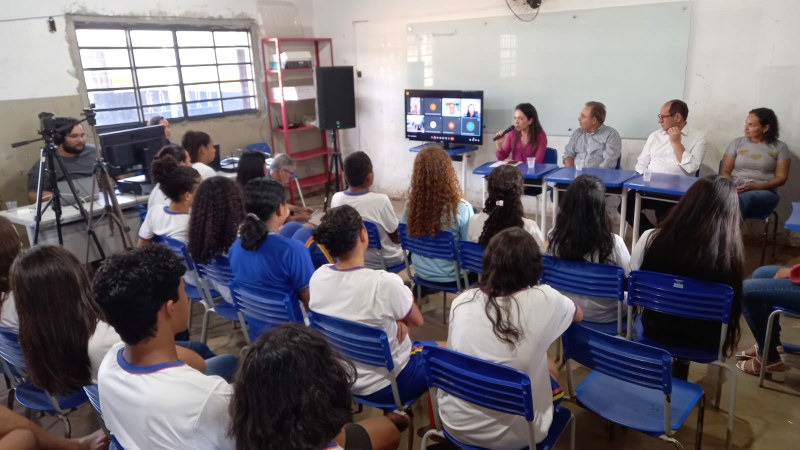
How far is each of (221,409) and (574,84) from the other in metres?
5.13

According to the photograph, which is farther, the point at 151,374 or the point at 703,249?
the point at 703,249

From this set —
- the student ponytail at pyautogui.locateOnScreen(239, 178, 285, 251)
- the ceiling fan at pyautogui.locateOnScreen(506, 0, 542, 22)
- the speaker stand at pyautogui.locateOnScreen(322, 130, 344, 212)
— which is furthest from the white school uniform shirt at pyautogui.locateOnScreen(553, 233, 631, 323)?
the speaker stand at pyautogui.locateOnScreen(322, 130, 344, 212)

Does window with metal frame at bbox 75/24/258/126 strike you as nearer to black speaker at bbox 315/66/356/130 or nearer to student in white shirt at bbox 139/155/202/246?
black speaker at bbox 315/66/356/130

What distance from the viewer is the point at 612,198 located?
16.8 ft

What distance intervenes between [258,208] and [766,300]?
252 cm

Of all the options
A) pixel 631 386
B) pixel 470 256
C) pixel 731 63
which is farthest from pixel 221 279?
pixel 731 63

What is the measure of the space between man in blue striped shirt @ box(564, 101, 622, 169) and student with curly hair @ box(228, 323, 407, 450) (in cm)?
Answer: 439

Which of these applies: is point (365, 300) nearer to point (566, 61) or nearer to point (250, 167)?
point (250, 167)

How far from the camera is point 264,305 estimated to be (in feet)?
7.70

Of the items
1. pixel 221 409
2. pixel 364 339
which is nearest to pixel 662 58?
pixel 364 339

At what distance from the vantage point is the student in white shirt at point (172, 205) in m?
3.17

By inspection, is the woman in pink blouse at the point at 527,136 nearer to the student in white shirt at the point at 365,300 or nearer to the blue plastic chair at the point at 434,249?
the blue plastic chair at the point at 434,249

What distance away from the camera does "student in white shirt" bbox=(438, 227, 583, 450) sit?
5.58 ft

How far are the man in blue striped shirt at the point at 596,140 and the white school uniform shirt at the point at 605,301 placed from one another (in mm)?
2638
